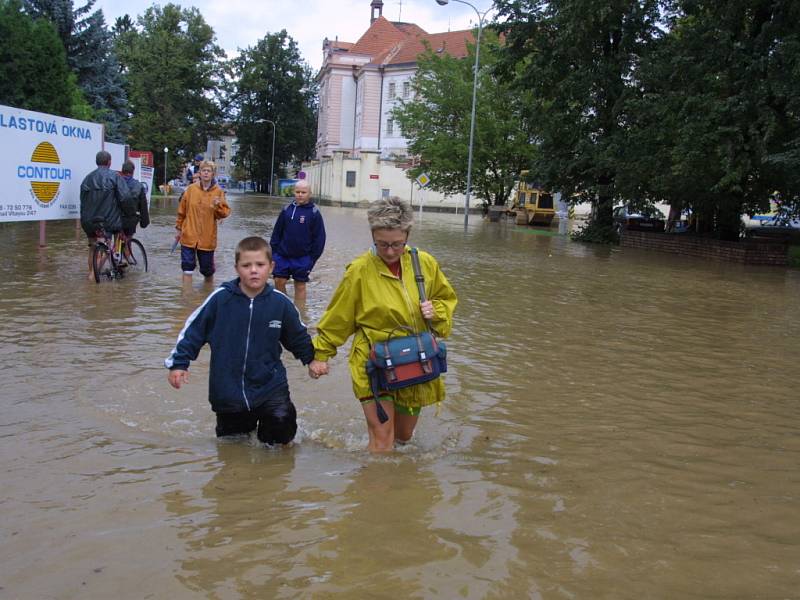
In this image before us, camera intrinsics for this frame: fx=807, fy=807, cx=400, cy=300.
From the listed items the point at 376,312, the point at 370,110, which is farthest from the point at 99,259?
the point at 370,110

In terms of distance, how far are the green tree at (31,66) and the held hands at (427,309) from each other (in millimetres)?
25367

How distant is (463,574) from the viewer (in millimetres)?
3426

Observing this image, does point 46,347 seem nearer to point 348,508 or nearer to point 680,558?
point 348,508

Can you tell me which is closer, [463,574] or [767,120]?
[463,574]

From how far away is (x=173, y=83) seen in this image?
70.1m

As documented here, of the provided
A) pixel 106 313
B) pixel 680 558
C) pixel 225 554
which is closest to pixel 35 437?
pixel 225 554

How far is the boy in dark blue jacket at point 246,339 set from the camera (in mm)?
4523

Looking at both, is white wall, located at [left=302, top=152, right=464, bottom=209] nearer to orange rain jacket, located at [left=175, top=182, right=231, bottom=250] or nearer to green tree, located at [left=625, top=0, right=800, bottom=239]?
green tree, located at [left=625, top=0, right=800, bottom=239]

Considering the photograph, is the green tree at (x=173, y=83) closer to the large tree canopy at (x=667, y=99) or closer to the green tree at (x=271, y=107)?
the green tree at (x=271, y=107)

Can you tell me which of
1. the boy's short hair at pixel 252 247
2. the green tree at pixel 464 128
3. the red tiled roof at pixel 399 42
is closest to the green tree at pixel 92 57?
the green tree at pixel 464 128

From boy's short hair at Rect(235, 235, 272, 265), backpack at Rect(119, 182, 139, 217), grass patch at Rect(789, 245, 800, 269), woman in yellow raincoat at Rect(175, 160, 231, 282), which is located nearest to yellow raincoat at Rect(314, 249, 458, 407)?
boy's short hair at Rect(235, 235, 272, 265)

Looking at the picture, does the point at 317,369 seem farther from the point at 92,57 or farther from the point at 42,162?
the point at 92,57

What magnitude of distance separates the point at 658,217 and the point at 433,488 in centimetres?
2884

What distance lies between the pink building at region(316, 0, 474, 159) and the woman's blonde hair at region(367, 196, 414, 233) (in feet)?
224
